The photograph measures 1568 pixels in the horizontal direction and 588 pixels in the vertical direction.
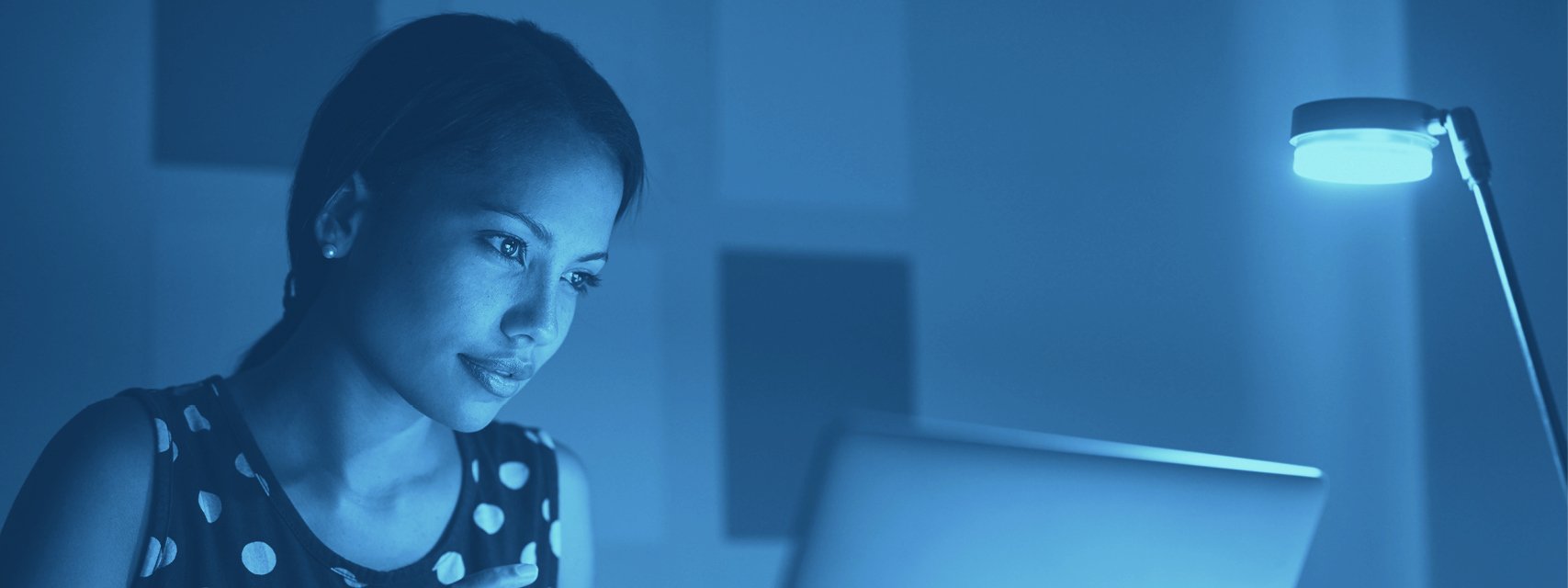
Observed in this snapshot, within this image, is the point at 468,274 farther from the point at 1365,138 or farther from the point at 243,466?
the point at 1365,138

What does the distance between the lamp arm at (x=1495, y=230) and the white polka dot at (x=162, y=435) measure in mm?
1481

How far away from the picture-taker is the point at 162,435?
1292 millimetres

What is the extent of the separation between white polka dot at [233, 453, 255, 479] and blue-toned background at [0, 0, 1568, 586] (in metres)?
0.36

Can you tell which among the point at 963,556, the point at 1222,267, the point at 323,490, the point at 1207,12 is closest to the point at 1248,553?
the point at 963,556

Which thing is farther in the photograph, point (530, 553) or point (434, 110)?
point (530, 553)

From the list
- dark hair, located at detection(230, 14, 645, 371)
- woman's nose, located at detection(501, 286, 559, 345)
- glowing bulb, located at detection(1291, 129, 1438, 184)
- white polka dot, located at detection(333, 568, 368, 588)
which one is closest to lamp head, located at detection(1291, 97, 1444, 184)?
glowing bulb, located at detection(1291, 129, 1438, 184)

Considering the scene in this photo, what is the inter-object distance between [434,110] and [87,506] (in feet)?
1.65

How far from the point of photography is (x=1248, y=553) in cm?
97

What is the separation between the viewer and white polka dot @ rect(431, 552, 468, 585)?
1.45 metres

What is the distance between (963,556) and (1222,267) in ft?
4.96

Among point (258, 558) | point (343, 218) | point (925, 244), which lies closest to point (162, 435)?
point (258, 558)

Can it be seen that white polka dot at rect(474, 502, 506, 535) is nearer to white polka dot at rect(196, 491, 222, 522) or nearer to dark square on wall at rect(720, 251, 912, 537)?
white polka dot at rect(196, 491, 222, 522)

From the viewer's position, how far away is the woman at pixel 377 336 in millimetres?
1273

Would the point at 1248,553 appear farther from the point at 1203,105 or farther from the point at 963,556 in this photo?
the point at 1203,105
